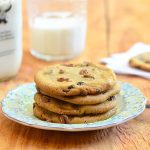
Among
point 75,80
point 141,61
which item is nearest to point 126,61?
point 141,61

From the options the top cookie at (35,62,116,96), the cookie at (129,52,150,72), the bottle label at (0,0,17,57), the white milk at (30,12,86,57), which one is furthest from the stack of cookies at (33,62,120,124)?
the white milk at (30,12,86,57)

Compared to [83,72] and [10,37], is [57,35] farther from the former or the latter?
[83,72]

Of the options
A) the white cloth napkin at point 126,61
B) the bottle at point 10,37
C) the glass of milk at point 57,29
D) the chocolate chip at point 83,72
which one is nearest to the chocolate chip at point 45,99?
the chocolate chip at point 83,72

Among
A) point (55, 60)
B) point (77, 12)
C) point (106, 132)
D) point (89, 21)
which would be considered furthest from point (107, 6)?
point (106, 132)

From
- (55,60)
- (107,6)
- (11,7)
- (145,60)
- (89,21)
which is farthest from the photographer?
(107,6)

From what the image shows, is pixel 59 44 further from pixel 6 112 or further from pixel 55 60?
pixel 6 112

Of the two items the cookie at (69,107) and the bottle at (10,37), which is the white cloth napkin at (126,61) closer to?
the bottle at (10,37)

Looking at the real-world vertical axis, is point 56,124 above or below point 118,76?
above
